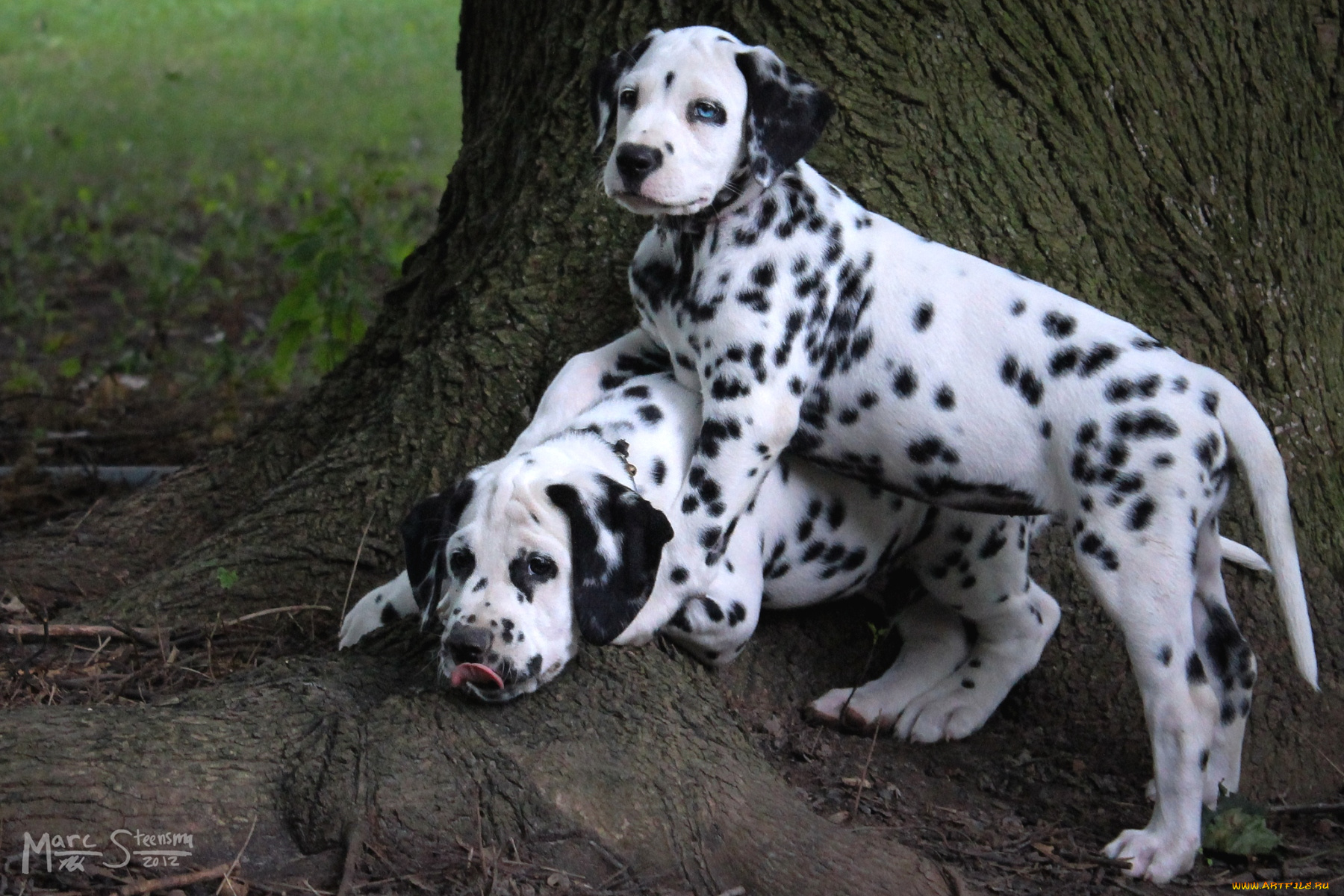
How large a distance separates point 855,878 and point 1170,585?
1.26m

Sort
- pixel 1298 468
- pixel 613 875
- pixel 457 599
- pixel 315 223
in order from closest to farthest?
pixel 613 875, pixel 457 599, pixel 1298 468, pixel 315 223

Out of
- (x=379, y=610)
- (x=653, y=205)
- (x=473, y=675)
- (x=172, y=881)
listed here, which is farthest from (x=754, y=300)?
(x=172, y=881)

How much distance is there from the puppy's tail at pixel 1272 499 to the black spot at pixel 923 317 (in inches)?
34.8

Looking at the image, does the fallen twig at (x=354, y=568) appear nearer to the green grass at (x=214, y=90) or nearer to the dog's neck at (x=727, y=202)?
the dog's neck at (x=727, y=202)

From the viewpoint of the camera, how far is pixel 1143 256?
5.15m

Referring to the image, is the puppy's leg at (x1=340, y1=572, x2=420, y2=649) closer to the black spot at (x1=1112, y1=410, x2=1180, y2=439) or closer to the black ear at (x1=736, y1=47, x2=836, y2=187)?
the black ear at (x1=736, y1=47, x2=836, y2=187)

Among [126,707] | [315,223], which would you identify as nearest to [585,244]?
[126,707]

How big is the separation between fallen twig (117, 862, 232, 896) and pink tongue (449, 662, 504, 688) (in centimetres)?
71

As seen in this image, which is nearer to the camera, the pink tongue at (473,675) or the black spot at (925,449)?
the pink tongue at (473,675)

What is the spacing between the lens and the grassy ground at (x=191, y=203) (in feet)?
27.0

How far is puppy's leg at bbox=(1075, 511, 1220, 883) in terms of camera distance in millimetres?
4090

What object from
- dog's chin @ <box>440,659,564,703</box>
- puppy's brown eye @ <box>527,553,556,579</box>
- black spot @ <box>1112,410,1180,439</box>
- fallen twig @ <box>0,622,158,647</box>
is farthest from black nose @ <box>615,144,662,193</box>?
fallen twig @ <box>0,622,158,647</box>

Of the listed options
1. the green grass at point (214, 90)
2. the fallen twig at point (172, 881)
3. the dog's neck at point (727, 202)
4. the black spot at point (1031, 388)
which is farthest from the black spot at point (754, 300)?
the green grass at point (214, 90)

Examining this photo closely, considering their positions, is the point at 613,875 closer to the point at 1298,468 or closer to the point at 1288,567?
the point at 1288,567
